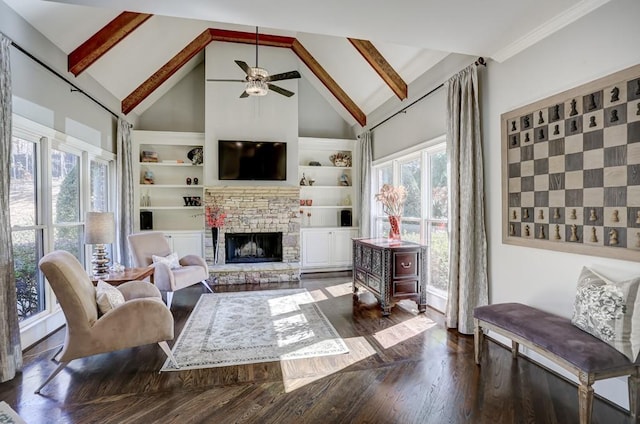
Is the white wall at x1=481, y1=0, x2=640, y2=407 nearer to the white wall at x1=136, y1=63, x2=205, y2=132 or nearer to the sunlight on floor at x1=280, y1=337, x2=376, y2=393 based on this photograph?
the sunlight on floor at x1=280, y1=337, x2=376, y2=393

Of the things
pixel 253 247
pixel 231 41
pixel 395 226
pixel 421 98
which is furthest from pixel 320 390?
pixel 231 41

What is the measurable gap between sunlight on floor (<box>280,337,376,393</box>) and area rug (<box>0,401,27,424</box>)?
1697 mm

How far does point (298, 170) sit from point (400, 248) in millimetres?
3205

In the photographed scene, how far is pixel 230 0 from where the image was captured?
2393 millimetres

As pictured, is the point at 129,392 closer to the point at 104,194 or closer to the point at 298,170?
the point at 104,194

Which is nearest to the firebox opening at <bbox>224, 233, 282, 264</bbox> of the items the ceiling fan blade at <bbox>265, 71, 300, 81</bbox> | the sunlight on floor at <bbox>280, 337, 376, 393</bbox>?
the ceiling fan blade at <bbox>265, 71, 300, 81</bbox>

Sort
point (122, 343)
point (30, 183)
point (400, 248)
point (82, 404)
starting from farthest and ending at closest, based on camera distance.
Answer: point (400, 248), point (30, 183), point (122, 343), point (82, 404)

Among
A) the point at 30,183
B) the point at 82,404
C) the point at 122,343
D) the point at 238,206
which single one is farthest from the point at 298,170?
the point at 82,404

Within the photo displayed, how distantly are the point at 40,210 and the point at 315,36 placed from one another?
4781 millimetres

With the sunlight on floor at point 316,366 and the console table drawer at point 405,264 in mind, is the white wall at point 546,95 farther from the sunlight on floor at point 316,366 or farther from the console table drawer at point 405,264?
the sunlight on floor at point 316,366

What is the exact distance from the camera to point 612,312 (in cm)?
202

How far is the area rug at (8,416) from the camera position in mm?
2051

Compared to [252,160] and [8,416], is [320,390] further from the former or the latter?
[252,160]

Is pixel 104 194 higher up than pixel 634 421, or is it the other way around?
pixel 104 194
